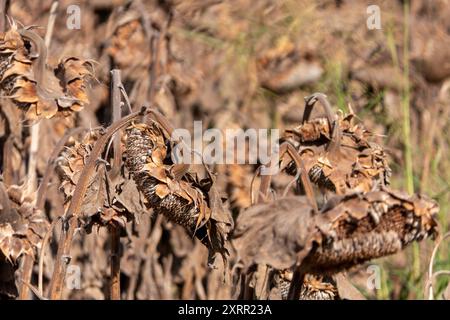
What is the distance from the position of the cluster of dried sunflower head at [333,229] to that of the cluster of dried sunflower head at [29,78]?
0.51 m

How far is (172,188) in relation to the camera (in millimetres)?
1700

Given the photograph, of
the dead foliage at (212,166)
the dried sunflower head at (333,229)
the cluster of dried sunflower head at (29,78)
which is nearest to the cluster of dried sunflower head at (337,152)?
the dead foliage at (212,166)

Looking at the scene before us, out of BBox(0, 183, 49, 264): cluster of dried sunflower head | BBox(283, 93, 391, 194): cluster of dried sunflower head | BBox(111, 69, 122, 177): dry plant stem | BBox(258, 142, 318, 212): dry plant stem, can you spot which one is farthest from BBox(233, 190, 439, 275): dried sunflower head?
BBox(0, 183, 49, 264): cluster of dried sunflower head

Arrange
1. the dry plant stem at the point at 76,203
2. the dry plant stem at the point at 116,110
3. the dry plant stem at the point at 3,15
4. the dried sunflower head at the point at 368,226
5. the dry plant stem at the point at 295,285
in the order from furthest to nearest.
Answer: the dry plant stem at the point at 3,15, the dry plant stem at the point at 116,110, the dry plant stem at the point at 76,203, the dry plant stem at the point at 295,285, the dried sunflower head at the point at 368,226

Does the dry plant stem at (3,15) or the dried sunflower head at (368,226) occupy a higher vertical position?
the dry plant stem at (3,15)

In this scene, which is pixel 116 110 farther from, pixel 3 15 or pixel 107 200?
pixel 3 15

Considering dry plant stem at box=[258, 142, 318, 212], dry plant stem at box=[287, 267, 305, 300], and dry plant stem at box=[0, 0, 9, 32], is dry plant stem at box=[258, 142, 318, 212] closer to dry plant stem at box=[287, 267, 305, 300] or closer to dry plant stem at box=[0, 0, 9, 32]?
dry plant stem at box=[287, 267, 305, 300]

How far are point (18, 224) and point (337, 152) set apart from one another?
2.23 ft

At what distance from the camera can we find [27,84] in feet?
5.95

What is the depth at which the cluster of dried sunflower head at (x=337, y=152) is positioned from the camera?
5.98 ft

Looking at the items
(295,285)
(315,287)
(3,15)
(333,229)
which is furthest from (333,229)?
(3,15)

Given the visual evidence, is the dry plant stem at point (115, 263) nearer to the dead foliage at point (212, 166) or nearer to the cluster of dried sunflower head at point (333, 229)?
the dead foliage at point (212, 166)
